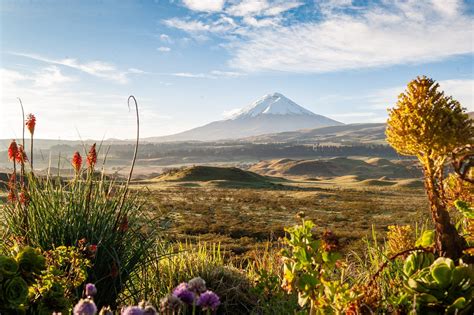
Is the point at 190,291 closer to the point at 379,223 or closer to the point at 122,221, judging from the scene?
the point at 122,221

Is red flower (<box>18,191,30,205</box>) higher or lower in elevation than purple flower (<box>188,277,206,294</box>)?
higher

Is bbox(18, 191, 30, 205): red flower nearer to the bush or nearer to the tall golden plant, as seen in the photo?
the bush

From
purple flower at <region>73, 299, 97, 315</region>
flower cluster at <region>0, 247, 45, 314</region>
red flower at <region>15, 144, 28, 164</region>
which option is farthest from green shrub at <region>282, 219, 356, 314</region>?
red flower at <region>15, 144, 28, 164</region>

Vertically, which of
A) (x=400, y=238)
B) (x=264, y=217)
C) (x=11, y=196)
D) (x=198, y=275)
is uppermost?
(x=11, y=196)

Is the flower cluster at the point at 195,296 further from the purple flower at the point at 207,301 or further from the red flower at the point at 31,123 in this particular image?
the red flower at the point at 31,123

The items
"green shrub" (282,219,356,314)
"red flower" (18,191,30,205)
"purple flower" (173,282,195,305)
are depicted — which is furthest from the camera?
"red flower" (18,191,30,205)

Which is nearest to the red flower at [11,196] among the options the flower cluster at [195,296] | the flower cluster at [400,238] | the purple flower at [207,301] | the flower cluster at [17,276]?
the flower cluster at [17,276]

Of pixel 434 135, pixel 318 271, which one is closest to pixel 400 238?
pixel 318 271

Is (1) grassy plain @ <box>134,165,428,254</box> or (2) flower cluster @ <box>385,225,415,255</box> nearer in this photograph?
(2) flower cluster @ <box>385,225,415,255</box>

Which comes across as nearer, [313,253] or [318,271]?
[313,253]

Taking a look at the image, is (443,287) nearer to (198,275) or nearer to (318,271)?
(318,271)

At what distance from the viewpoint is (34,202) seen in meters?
4.10

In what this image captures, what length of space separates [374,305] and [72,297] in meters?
2.23

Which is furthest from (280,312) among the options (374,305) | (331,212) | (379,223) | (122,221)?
(331,212)
